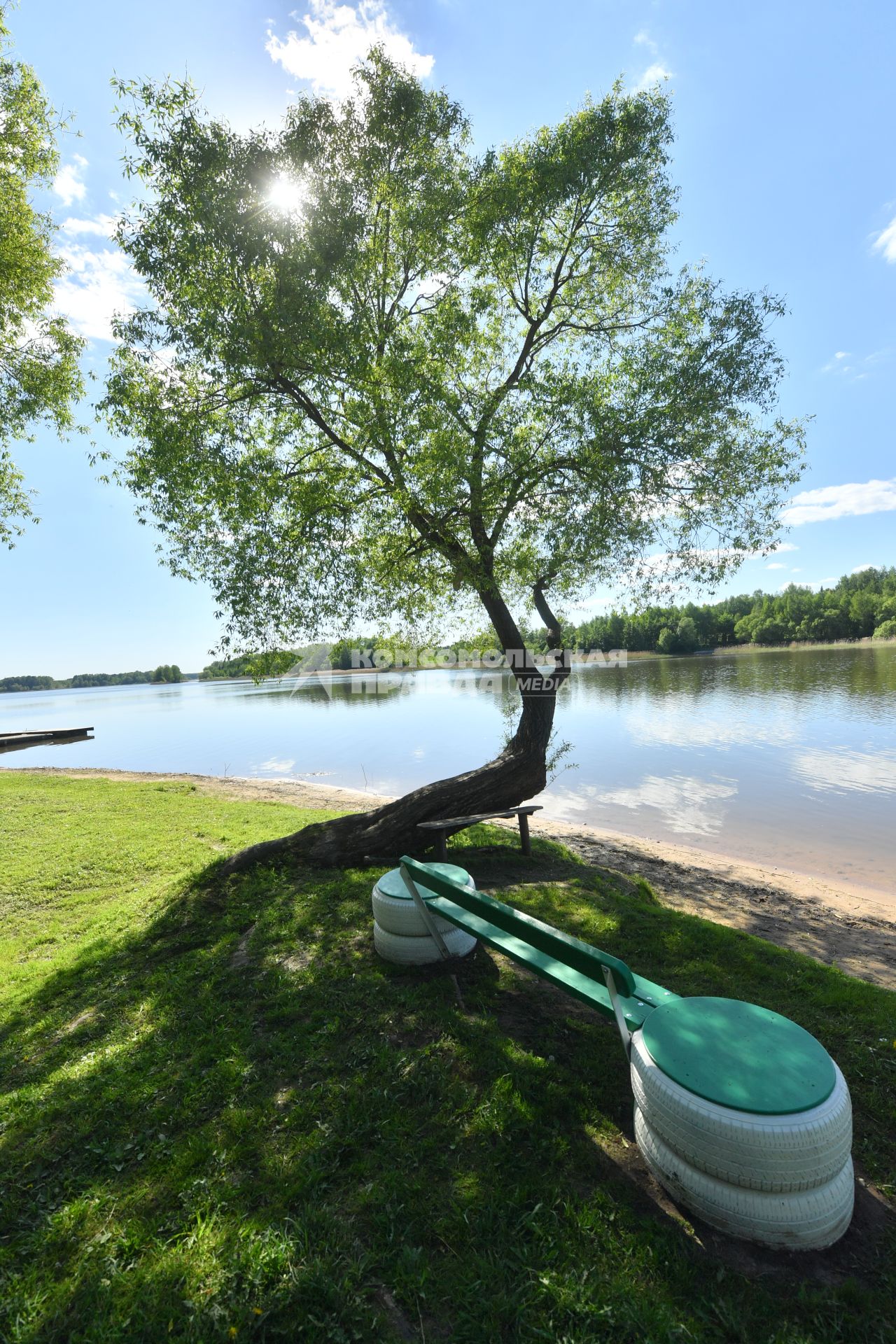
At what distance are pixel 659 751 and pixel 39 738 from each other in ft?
96.2

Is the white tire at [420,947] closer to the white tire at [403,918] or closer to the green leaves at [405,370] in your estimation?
the white tire at [403,918]

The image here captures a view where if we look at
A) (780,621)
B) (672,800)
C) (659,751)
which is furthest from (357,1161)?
(780,621)

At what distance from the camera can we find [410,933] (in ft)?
14.6

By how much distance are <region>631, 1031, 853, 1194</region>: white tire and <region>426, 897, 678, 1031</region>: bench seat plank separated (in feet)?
1.56

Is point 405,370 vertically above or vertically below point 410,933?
above

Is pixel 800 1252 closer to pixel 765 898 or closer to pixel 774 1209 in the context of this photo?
pixel 774 1209

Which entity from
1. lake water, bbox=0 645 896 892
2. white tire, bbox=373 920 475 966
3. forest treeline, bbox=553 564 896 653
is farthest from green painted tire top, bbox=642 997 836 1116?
forest treeline, bbox=553 564 896 653

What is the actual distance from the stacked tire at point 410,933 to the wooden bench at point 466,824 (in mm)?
1555

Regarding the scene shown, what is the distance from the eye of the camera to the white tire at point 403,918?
14.4 feet

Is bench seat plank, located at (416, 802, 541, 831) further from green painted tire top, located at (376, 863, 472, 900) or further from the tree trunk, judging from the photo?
green painted tire top, located at (376, 863, 472, 900)

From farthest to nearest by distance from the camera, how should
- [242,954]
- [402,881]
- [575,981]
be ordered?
1. [242,954]
2. [402,881]
3. [575,981]

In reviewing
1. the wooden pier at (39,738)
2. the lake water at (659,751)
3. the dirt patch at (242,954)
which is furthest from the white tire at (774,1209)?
the wooden pier at (39,738)

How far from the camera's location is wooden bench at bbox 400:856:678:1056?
2639 millimetres

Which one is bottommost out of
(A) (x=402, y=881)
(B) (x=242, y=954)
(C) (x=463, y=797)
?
(B) (x=242, y=954)
